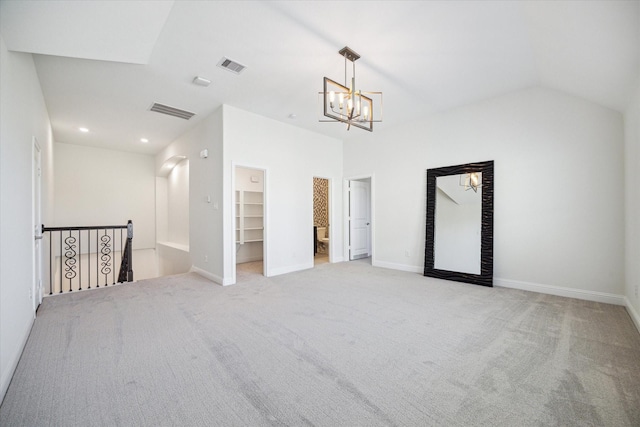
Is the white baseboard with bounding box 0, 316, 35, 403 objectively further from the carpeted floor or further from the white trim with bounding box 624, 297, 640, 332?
the white trim with bounding box 624, 297, 640, 332

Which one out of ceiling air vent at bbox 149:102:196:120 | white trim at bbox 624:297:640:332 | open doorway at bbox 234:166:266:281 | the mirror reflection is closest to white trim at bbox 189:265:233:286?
open doorway at bbox 234:166:266:281

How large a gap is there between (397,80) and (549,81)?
6.54ft

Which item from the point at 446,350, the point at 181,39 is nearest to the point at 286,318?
the point at 446,350

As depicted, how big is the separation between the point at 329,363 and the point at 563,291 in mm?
3660

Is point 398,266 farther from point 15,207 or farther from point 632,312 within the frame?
point 15,207

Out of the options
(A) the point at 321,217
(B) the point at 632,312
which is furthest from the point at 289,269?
(B) the point at 632,312

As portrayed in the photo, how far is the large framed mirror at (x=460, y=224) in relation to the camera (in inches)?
169

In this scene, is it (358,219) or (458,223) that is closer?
(458,223)

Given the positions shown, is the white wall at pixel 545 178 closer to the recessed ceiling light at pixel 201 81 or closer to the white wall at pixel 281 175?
the white wall at pixel 281 175

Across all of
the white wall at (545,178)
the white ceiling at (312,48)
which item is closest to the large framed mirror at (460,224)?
the white wall at (545,178)

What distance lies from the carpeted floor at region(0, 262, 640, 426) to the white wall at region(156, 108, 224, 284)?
4.28 ft

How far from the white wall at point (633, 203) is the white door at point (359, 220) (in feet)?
14.7

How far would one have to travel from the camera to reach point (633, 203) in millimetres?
2934

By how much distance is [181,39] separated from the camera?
279cm
